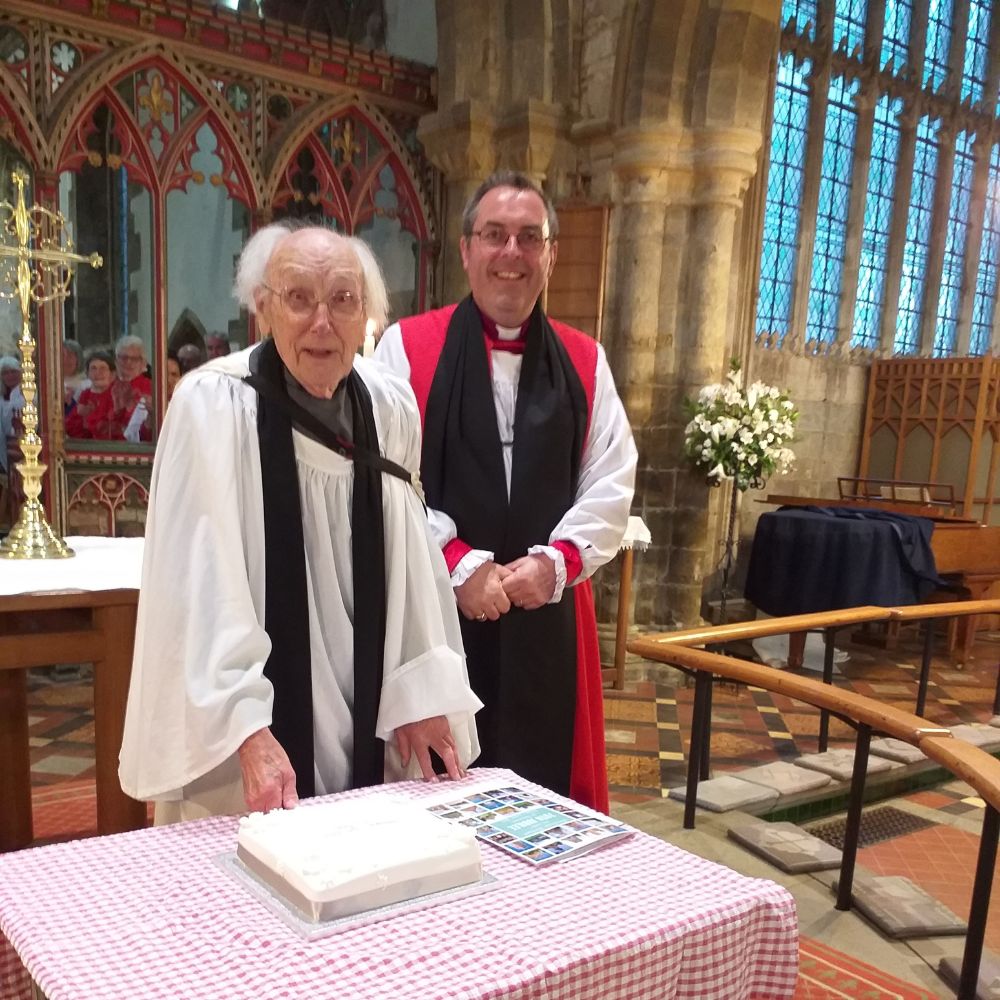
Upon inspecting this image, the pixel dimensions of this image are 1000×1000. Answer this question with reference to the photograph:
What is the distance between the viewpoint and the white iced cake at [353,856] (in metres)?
1.02

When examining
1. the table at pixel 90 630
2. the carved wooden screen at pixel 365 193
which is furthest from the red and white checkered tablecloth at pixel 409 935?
the carved wooden screen at pixel 365 193

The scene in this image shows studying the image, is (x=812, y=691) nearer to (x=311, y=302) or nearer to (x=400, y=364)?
(x=400, y=364)

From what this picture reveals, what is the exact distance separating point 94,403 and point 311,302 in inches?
181

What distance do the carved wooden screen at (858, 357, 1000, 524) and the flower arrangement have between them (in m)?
3.42

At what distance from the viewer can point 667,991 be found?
101 cm

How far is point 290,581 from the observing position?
1.53 metres

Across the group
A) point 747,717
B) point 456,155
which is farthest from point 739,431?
point 456,155

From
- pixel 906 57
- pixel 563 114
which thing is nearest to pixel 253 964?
pixel 563 114

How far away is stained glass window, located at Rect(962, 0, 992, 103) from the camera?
10.0m

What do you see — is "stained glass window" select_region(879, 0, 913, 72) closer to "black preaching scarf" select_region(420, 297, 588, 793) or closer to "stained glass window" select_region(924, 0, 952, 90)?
"stained glass window" select_region(924, 0, 952, 90)

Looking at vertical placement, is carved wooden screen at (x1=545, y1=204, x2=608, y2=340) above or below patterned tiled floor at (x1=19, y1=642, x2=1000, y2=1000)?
above

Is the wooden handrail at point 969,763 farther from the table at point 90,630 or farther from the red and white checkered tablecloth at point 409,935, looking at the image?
the table at point 90,630

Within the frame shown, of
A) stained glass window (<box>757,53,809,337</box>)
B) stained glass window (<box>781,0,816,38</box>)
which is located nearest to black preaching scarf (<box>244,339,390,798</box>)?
stained glass window (<box>757,53,809,337</box>)

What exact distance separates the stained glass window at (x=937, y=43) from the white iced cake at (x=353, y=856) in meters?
10.9
